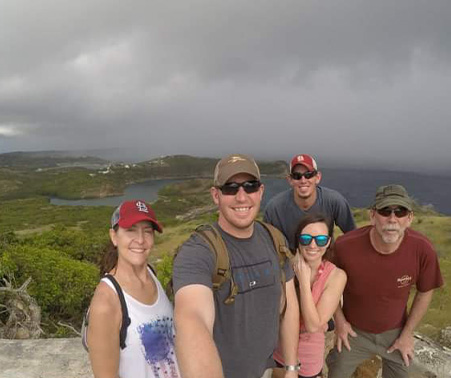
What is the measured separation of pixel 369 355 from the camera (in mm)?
4320

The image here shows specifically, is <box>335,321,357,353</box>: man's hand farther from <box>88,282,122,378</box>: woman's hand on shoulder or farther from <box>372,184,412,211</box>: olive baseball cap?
<box>88,282,122,378</box>: woman's hand on shoulder

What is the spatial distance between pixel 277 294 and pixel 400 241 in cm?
192

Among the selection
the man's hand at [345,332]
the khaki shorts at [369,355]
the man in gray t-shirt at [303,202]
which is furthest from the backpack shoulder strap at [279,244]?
the khaki shorts at [369,355]

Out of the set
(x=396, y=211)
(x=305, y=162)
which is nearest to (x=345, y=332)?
(x=396, y=211)

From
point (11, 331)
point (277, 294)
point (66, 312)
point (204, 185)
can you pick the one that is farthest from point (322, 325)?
point (204, 185)

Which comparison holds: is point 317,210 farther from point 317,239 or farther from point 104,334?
point 104,334

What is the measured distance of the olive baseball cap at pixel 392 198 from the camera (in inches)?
139

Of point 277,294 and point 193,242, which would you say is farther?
point 277,294

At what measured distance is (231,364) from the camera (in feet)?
8.71

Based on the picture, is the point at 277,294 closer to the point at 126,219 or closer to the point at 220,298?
the point at 220,298

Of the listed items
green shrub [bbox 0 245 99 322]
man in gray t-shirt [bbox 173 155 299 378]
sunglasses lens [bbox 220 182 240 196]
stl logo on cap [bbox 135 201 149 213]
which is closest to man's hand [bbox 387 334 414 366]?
man in gray t-shirt [bbox 173 155 299 378]

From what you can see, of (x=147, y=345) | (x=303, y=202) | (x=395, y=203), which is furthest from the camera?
(x=303, y=202)

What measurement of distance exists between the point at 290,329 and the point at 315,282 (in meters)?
0.60

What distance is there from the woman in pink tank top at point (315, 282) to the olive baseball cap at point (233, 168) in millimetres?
1099
